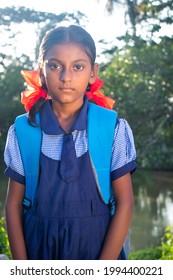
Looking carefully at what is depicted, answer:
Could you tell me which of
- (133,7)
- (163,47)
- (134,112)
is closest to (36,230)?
(134,112)

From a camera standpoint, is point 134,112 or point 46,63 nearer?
point 46,63

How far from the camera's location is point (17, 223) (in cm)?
113

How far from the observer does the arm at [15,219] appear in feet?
3.68

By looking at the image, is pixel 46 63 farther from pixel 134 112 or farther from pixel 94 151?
pixel 134 112

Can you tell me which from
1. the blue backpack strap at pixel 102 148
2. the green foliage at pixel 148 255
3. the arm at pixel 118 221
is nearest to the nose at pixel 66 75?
the blue backpack strap at pixel 102 148

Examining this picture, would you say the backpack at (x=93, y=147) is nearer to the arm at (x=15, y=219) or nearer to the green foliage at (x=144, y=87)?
the arm at (x=15, y=219)

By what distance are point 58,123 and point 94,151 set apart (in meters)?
0.12

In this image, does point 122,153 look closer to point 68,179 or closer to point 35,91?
point 68,179

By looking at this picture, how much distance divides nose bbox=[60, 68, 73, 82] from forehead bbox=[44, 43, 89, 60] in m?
0.03

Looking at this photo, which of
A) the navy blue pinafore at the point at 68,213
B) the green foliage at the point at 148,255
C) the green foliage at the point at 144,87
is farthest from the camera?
the green foliage at the point at 144,87

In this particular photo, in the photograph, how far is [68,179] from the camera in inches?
41.9

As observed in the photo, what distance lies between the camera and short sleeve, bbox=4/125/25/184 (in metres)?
1.12

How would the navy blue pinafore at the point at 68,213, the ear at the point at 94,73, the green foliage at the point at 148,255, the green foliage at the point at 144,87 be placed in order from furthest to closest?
the green foliage at the point at 144,87 < the green foliage at the point at 148,255 < the ear at the point at 94,73 < the navy blue pinafore at the point at 68,213

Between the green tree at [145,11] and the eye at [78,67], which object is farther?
the green tree at [145,11]
